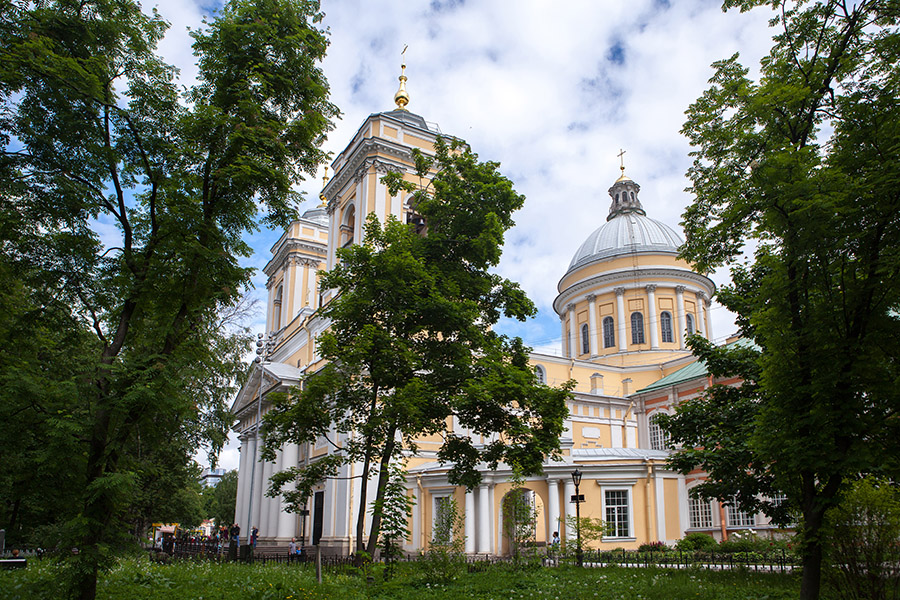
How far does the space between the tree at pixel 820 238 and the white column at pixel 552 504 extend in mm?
16911

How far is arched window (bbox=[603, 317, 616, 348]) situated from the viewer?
47719mm

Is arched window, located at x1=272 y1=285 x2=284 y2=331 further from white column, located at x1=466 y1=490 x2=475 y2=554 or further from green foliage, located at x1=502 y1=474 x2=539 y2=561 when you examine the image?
green foliage, located at x1=502 y1=474 x2=539 y2=561

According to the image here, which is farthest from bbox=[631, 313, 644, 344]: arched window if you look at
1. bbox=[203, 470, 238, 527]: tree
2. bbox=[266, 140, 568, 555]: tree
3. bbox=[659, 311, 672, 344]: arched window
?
bbox=[203, 470, 238, 527]: tree

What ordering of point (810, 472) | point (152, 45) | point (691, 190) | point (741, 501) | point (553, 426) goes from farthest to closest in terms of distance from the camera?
point (553, 426) → point (741, 501) → point (691, 190) → point (152, 45) → point (810, 472)

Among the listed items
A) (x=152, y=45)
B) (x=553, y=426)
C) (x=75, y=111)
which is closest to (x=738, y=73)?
(x=553, y=426)

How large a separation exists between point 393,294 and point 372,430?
3.46 m

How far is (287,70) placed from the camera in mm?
11320

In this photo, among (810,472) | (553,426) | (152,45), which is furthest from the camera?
(553,426)

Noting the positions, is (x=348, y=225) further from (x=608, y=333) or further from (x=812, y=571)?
(x=812, y=571)

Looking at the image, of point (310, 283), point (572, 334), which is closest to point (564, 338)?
point (572, 334)

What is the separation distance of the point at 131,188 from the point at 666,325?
41.8m

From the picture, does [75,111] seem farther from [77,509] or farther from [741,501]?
[741,501]

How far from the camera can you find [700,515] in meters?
30.1

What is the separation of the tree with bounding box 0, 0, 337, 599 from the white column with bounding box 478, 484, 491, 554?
682 inches
